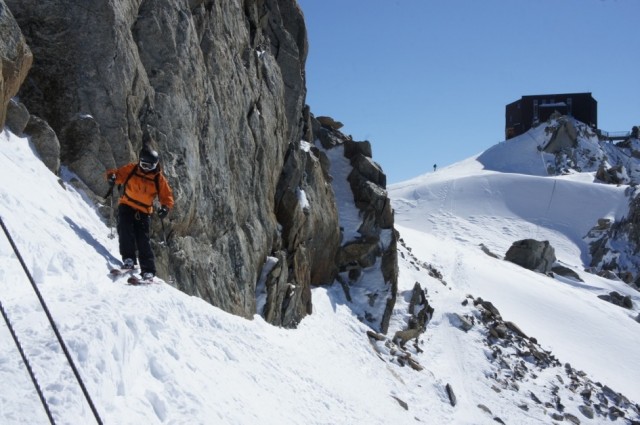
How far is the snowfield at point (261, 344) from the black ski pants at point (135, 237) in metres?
0.36

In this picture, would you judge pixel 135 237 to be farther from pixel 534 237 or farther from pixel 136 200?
pixel 534 237

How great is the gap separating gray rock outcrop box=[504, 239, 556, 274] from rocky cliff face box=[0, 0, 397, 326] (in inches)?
1122

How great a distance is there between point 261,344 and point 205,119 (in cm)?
712

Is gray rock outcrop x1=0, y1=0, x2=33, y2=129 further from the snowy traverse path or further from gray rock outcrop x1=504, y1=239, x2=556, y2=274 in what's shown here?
gray rock outcrop x1=504, y1=239, x2=556, y2=274

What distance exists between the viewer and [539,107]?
101062 millimetres

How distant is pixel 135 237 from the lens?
29.7ft

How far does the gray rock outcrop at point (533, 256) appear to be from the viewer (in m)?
47.9

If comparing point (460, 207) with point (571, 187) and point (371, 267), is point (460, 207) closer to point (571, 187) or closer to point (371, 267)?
point (571, 187)

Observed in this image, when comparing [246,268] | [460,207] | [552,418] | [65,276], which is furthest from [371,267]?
[460,207]

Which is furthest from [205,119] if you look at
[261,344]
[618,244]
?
[618,244]

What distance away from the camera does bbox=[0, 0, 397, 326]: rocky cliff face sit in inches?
436

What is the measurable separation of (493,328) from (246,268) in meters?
17.5

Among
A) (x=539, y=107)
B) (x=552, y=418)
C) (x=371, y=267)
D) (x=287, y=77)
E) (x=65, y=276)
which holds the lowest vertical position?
(x=552, y=418)

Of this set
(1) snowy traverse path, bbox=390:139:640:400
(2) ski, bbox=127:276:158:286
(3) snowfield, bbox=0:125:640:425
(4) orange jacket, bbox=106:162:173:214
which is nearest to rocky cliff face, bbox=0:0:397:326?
(3) snowfield, bbox=0:125:640:425
